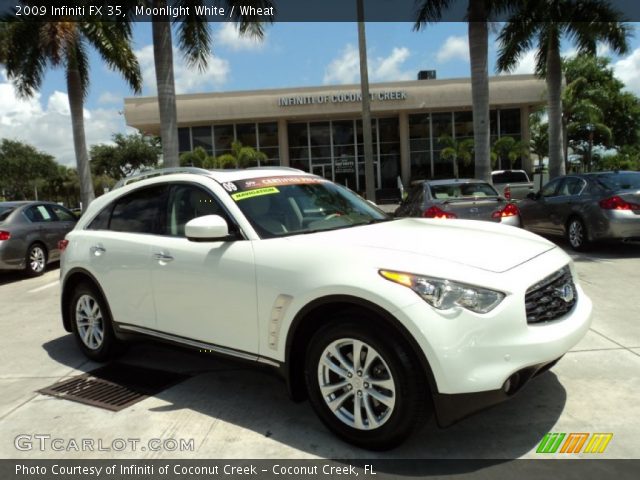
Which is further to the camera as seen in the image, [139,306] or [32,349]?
[32,349]

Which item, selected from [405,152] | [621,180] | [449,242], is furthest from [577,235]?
[405,152]

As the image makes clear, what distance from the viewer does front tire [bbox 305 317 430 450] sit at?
2984 millimetres

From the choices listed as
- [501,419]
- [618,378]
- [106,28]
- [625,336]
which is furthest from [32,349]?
[106,28]

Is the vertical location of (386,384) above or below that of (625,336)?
above

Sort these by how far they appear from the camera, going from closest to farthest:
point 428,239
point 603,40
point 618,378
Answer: point 428,239, point 618,378, point 603,40

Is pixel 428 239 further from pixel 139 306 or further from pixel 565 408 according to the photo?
pixel 139 306

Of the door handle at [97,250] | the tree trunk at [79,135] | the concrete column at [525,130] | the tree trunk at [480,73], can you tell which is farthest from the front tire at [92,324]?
the concrete column at [525,130]

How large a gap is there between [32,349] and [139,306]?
6.81 feet

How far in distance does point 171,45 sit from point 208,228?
11065 millimetres

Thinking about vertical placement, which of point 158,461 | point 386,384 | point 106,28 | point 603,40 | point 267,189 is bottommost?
point 158,461

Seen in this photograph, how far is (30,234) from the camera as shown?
10609mm

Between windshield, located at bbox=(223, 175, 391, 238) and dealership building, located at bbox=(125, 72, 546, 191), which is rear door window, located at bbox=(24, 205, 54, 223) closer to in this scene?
windshield, located at bbox=(223, 175, 391, 238)

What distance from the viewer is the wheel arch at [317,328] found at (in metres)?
2.95

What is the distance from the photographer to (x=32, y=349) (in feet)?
18.8
